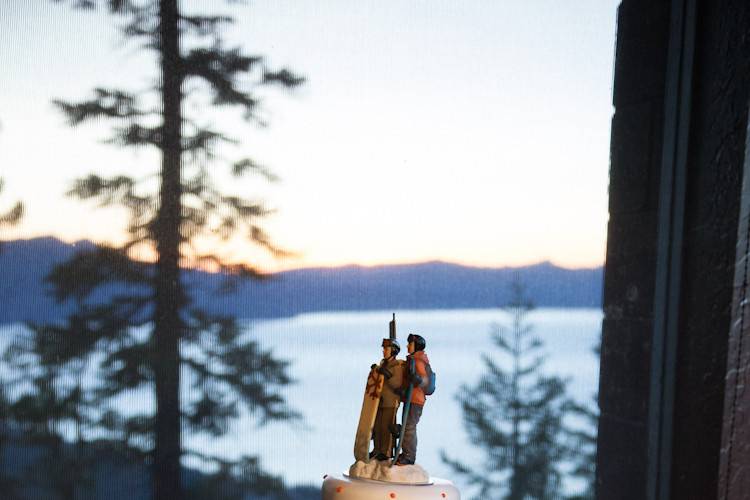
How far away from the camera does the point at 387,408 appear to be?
2164mm

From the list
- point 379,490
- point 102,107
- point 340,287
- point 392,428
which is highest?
point 102,107

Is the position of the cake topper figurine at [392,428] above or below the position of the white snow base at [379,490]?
above

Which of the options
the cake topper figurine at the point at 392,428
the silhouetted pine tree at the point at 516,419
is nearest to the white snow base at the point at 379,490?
the cake topper figurine at the point at 392,428

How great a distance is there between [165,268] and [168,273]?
1 centimetres

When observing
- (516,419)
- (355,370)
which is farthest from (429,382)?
(516,419)

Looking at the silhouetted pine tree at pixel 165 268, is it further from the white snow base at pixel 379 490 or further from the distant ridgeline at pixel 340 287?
the white snow base at pixel 379 490

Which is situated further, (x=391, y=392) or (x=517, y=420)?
(x=517, y=420)

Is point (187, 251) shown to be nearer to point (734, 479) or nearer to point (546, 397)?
point (546, 397)

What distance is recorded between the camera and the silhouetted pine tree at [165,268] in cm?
235

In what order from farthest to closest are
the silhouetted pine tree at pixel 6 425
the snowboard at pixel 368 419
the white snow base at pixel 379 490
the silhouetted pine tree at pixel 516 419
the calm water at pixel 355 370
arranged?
1. the silhouetted pine tree at pixel 516 419
2. the calm water at pixel 355 370
3. the silhouetted pine tree at pixel 6 425
4. the snowboard at pixel 368 419
5. the white snow base at pixel 379 490

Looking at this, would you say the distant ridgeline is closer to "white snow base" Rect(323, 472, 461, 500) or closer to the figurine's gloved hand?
the figurine's gloved hand

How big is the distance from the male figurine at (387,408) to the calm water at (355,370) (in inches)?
13.5

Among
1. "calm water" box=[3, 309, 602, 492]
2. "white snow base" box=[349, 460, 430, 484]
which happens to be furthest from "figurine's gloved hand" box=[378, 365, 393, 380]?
"calm water" box=[3, 309, 602, 492]

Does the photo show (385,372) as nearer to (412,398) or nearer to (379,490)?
(412,398)
